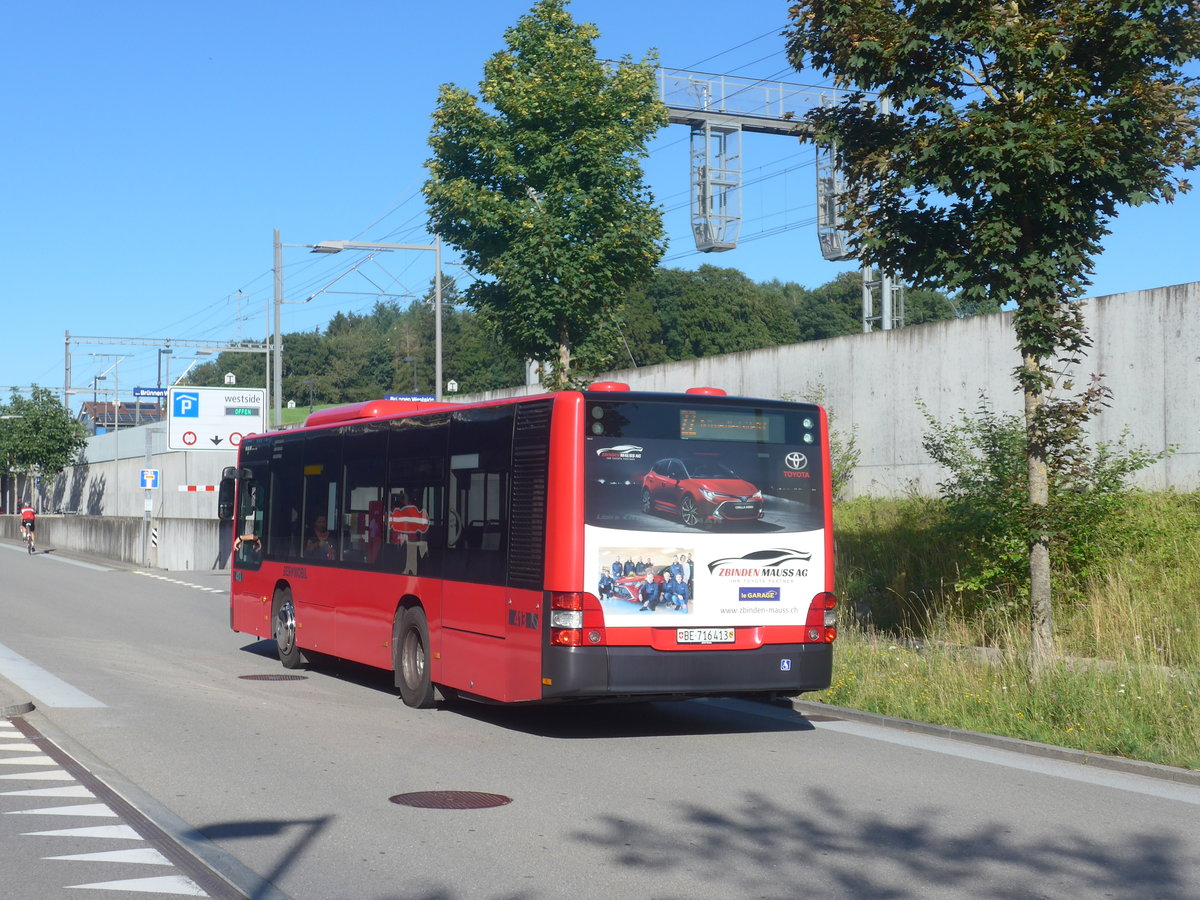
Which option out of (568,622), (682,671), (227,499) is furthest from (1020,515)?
(227,499)

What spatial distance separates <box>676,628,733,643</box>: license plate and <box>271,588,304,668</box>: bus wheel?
7.01m

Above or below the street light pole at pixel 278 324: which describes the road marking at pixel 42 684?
below

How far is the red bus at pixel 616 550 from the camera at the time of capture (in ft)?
36.2

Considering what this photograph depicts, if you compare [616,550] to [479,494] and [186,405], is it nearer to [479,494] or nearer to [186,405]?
[479,494]

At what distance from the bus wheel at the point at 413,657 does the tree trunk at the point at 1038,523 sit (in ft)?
18.8

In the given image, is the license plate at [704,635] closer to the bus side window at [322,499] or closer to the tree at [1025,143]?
the tree at [1025,143]

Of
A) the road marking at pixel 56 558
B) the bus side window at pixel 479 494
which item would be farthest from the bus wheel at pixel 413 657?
the road marking at pixel 56 558

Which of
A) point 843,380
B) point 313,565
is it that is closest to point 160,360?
point 843,380

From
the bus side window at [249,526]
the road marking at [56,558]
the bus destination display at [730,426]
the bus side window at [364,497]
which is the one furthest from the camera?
the road marking at [56,558]

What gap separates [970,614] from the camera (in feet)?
56.5

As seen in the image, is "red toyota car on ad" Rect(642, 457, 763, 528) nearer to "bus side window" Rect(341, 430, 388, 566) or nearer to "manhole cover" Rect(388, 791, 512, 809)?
"manhole cover" Rect(388, 791, 512, 809)

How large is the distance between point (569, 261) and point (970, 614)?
9191 millimetres

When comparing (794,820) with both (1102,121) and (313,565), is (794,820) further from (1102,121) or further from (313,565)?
(313,565)

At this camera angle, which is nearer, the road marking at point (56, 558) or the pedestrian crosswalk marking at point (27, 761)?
the pedestrian crosswalk marking at point (27, 761)
